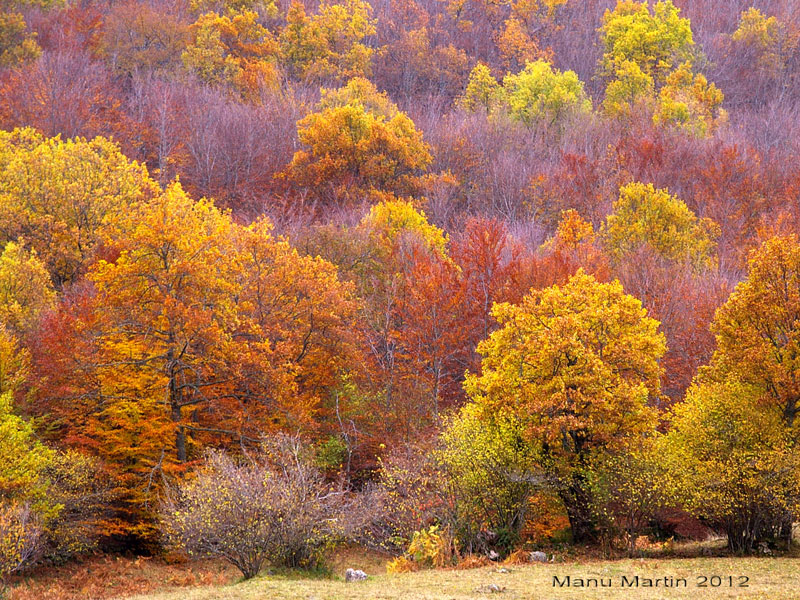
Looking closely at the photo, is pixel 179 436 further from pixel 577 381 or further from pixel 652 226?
pixel 652 226

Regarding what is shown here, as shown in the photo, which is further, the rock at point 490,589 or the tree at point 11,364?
the tree at point 11,364

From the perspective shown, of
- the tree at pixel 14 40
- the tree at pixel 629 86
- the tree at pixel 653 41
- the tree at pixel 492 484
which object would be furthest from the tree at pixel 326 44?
the tree at pixel 492 484

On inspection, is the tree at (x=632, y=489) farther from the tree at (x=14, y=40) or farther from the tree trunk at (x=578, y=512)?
the tree at (x=14, y=40)

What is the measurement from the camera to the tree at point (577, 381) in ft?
91.3

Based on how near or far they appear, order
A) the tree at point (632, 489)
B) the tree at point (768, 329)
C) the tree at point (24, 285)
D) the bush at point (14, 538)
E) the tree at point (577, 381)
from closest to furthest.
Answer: the bush at point (14, 538) < the tree at point (632, 489) < the tree at point (768, 329) < the tree at point (577, 381) < the tree at point (24, 285)

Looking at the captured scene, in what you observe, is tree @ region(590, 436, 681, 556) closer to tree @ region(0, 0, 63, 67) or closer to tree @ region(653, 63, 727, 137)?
tree @ region(653, 63, 727, 137)

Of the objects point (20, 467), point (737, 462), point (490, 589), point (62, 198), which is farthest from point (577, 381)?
point (62, 198)

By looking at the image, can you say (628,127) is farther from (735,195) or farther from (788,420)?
(788,420)

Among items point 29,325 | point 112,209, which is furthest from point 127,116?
point 29,325

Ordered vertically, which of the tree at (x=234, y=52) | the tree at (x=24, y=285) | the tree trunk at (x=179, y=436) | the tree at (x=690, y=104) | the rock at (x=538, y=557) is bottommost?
the tree trunk at (x=179, y=436)

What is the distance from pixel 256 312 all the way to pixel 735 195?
33.6 meters

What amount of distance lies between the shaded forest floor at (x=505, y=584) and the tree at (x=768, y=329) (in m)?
4.87

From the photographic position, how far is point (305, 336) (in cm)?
4156

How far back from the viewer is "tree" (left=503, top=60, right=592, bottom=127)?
242 ft
